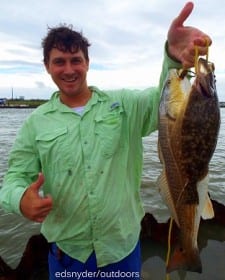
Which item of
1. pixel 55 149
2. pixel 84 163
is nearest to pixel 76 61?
pixel 55 149

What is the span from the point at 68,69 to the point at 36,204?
125cm

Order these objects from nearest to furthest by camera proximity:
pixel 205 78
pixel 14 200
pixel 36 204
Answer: pixel 205 78, pixel 36 204, pixel 14 200

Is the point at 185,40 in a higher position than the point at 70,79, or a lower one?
higher

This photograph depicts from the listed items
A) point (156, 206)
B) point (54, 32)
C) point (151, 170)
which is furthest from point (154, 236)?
point (151, 170)

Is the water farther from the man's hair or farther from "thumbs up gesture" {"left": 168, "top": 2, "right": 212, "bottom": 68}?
"thumbs up gesture" {"left": 168, "top": 2, "right": 212, "bottom": 68}

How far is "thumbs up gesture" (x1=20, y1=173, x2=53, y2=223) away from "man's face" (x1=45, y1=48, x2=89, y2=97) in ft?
3.04

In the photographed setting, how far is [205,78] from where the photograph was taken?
2439 mm

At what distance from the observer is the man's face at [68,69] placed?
11.4ft

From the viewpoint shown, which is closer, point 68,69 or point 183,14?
point 183,14

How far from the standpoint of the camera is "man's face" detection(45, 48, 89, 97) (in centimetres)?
346

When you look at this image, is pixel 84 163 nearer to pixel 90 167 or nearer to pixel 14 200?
pixel 90 167

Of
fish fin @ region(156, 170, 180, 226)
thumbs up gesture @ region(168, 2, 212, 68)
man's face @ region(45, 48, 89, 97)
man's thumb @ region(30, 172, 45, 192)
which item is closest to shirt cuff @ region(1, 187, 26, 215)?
man's thumb @ region(30, 172, 45, 192)

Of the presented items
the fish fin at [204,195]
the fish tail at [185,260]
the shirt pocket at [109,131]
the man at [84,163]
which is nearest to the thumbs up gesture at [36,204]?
the man at [84,163]

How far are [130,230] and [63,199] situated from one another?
2.34ft
